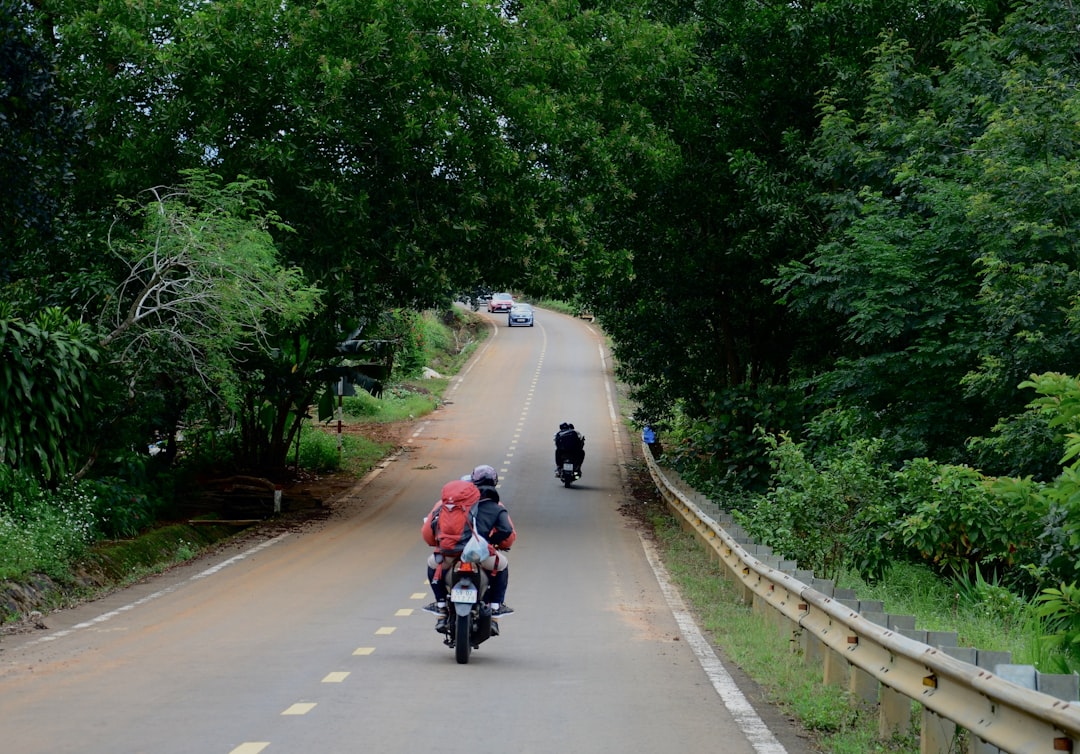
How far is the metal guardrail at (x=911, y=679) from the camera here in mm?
5062

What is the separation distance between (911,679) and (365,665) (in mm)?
5040

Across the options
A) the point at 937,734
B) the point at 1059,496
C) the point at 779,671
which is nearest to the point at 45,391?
the point at 779,671

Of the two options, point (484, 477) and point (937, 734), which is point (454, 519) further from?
point (937, 734)

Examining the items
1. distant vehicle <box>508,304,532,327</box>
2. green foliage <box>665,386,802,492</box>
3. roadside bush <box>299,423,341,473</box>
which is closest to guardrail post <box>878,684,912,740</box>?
green foliage <box>665,386,802,492</box>

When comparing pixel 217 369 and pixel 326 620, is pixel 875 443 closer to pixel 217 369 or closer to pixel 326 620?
pixel 326 620

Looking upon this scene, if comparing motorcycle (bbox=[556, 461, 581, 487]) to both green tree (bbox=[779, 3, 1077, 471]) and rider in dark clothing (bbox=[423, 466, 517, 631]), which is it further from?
rider in dark clothing (bbox=[423, 466, 517, 631])

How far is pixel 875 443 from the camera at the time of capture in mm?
15586

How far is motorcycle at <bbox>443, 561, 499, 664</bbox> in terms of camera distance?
1072 cm

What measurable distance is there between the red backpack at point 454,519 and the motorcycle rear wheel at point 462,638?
2.25 ft

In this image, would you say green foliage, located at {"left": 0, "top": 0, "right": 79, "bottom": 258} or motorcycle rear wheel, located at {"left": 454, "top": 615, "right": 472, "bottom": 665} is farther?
green foliage, located at {"left": 0, "top": 0, "right": 79, "bottom": 258}

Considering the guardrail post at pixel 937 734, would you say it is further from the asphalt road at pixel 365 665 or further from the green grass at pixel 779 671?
the asphalt road at pixel 365 665

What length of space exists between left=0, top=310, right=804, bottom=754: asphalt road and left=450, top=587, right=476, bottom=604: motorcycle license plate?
1.81 feet

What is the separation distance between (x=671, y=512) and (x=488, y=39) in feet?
35.2

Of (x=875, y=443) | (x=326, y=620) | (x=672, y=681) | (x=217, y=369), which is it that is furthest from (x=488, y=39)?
(x=672, y=681)
